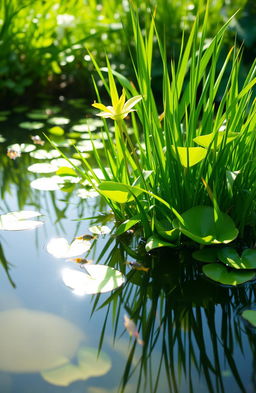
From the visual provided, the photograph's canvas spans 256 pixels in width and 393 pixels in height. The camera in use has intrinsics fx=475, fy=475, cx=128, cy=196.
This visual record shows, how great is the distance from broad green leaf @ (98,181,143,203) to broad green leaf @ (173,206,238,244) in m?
0.11

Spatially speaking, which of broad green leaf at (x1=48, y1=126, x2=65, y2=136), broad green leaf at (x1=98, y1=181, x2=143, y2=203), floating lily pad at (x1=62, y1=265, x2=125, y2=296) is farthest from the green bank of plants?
broad green leaf at (x1=48, y1=126, x2=65, y2=136)

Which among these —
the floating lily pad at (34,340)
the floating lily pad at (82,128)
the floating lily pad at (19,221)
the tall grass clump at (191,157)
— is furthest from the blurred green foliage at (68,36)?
the floating lily pad at (34,340)

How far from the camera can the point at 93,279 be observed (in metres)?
1.03

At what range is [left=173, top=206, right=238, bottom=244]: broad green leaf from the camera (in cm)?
103

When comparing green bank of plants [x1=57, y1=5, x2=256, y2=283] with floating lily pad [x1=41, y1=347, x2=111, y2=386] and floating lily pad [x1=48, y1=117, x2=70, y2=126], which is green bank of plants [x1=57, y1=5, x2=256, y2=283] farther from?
floating lily pad [x1=48, y1=117, x2=70, y2=126]

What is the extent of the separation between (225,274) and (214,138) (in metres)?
0.29

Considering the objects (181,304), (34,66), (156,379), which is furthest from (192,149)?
(34,66)

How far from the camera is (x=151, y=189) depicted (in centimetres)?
115

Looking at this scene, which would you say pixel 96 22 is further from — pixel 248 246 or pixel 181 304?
pixel 181 304

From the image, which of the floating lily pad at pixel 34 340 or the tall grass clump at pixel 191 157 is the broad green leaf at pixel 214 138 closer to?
the tall grass clump at pixel 191 157

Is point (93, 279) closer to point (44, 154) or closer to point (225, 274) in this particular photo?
point (225, 274)

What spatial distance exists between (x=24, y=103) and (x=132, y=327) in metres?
1.72

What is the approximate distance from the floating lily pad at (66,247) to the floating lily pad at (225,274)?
0.99 feet

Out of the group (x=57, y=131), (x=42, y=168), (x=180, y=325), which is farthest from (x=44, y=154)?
(x=180, y=325)
